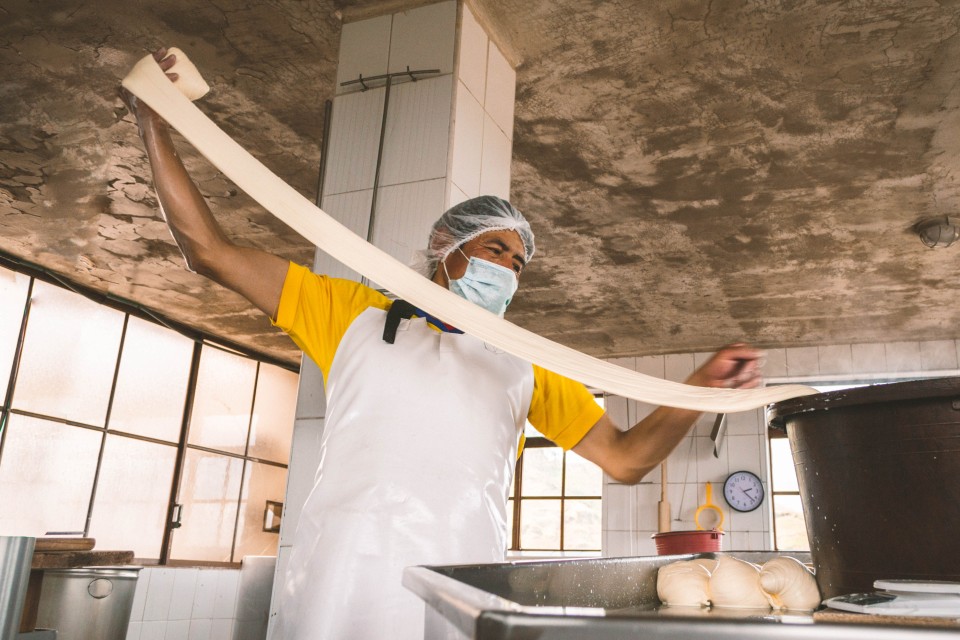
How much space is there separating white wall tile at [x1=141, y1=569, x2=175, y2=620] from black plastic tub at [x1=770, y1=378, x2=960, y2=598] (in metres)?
5.27

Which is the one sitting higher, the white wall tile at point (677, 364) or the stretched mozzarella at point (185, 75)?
the white wall tile at point (677, 364)

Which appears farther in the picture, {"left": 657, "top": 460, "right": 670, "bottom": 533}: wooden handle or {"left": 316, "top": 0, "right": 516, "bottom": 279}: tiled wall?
{"left": 657, "top": 460, "right": 670, "bottom": 533}: wooden handle

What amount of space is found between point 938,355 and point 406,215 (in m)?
5.38

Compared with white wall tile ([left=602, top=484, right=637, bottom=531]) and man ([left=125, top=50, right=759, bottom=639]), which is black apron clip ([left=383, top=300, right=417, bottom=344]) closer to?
man ([left=125, top=50, right=759, bottom=639])

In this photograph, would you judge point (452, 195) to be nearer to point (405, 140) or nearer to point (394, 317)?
point (405, 140)

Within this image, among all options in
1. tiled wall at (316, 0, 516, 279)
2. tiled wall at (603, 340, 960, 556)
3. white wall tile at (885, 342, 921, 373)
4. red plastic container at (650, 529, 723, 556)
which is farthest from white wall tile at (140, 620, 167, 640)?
white wall tile at (885, 342, 921, 373)

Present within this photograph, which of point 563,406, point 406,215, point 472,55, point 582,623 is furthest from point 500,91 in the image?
point 582,623

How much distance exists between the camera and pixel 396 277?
1.18 m

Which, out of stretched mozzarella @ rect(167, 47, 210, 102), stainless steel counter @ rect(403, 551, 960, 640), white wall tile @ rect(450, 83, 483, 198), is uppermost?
white wall tile @ rect(450, 83, 483, 198)

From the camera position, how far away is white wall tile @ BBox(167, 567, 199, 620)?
5480mm

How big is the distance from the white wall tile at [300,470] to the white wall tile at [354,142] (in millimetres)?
760

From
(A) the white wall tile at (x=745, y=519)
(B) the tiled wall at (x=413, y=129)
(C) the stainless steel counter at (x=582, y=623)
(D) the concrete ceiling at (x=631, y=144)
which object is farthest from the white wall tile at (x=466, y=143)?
(A) the white wall tile at (x=745, y=519)

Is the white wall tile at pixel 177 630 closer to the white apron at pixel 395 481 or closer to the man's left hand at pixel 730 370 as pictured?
the white apron at pixel 395 481

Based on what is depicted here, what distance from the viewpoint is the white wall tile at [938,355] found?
19.2ft
